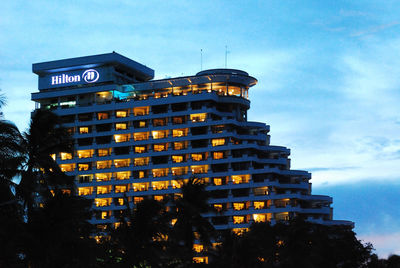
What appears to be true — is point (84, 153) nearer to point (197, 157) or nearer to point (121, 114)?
point (121, 114)

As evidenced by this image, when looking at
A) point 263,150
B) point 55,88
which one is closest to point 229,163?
point 263,150

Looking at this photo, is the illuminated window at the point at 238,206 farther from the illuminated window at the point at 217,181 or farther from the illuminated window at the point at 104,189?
the illuminated window at the point at 104,189

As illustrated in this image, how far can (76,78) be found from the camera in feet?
570

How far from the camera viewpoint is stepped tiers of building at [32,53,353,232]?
153 metres

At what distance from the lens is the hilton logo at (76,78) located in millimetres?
172125

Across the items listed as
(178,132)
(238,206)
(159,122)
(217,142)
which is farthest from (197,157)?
(238,206)

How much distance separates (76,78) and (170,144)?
109 feet

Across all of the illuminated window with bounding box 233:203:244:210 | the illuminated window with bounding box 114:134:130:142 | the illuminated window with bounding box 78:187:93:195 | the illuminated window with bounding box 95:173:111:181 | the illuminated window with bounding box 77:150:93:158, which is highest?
the illuminated window with bounding box 114:134:130:142

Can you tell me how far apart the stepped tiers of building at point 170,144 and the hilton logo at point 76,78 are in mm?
265

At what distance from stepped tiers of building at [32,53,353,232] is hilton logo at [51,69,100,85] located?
0.87ft

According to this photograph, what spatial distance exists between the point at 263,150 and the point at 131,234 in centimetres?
9766

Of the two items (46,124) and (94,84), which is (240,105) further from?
(46,124)

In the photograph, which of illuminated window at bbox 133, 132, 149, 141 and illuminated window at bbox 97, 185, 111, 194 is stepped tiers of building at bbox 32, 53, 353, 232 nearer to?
illuminated window at bbox 97, 185, 111, 194

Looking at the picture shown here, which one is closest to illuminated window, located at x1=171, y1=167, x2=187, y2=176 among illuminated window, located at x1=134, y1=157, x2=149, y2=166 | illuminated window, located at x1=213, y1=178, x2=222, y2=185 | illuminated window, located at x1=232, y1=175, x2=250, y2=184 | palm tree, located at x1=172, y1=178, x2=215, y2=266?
illuminated window, located at x1=134, y1=157, x2=149, y2=166
